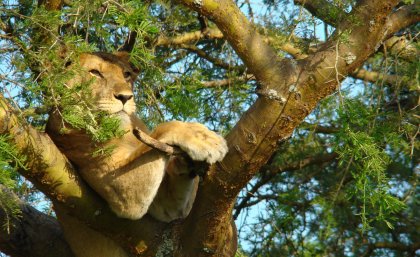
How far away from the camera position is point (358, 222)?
27.0ft

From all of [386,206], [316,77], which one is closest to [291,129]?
[316,77]

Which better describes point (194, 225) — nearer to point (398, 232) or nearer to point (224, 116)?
point (224, 116)

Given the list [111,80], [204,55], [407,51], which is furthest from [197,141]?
[204,55]

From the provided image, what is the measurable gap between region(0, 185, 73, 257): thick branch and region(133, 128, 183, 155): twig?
135 centimetres

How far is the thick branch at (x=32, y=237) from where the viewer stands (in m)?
5.51

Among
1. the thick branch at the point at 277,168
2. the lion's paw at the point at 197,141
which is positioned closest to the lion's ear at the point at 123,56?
the lion's paw at the point at 197,141

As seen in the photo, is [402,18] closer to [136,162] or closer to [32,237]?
[136,162]

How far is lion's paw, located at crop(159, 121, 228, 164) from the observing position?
4727 millimetres

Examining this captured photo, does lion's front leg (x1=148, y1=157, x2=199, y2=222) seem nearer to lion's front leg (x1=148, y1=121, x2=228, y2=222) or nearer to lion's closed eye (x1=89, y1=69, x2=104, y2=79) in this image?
lion's front leg (x1=148, y1=121, x2=228, y2=222)

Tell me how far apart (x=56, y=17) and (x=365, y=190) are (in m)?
2.12

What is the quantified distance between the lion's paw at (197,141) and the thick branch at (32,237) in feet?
4.36

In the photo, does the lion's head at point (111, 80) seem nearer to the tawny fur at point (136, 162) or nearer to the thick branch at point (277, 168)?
the tawny fur at point (136, 162)

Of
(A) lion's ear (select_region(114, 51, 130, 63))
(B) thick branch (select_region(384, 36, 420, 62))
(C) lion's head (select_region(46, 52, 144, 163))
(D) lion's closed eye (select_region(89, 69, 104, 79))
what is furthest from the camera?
(B) thick branch (select_region(384, 36, 420, 62))

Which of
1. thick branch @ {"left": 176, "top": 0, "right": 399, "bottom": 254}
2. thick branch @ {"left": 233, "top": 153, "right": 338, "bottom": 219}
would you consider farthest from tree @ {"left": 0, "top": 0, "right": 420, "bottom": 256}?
thick branch @ {"left": 233, "top": 153, "right": 338, "bottom": 219}
